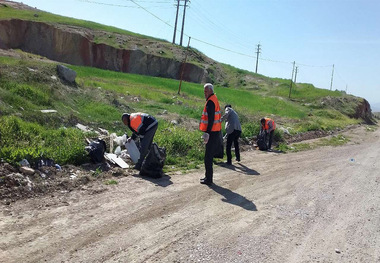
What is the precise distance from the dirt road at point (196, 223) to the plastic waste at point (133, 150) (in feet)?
2.29

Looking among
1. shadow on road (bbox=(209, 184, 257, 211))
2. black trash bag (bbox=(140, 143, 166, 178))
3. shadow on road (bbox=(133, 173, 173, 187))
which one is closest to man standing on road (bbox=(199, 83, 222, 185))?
shadow on road (bbox=(209, 184, 257, 211))

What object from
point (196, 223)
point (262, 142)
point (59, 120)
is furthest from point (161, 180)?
point (262, 142)

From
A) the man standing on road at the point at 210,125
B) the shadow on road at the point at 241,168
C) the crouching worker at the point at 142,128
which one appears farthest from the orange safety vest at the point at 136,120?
the shadow on road at the point at 241,168

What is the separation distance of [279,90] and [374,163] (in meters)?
36.9

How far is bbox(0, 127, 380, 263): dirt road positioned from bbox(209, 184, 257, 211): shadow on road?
19 millimetres

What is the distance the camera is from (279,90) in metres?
48.2

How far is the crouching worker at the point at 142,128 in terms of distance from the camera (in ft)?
25.4

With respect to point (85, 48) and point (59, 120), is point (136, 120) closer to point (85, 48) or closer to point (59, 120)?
point (59, 120)

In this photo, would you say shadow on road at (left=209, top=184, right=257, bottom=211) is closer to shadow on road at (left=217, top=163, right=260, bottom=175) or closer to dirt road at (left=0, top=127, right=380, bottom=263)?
dirt road at (left=0, top=127, right=380, bottom=263)

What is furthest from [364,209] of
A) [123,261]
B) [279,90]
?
[279,90]

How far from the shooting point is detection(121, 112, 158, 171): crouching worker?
304 inches

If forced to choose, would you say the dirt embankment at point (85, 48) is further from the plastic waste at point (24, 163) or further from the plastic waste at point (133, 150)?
the plastic waste at point (24, 163)

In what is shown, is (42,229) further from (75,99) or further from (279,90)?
(279,90)

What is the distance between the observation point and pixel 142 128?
7793mm
